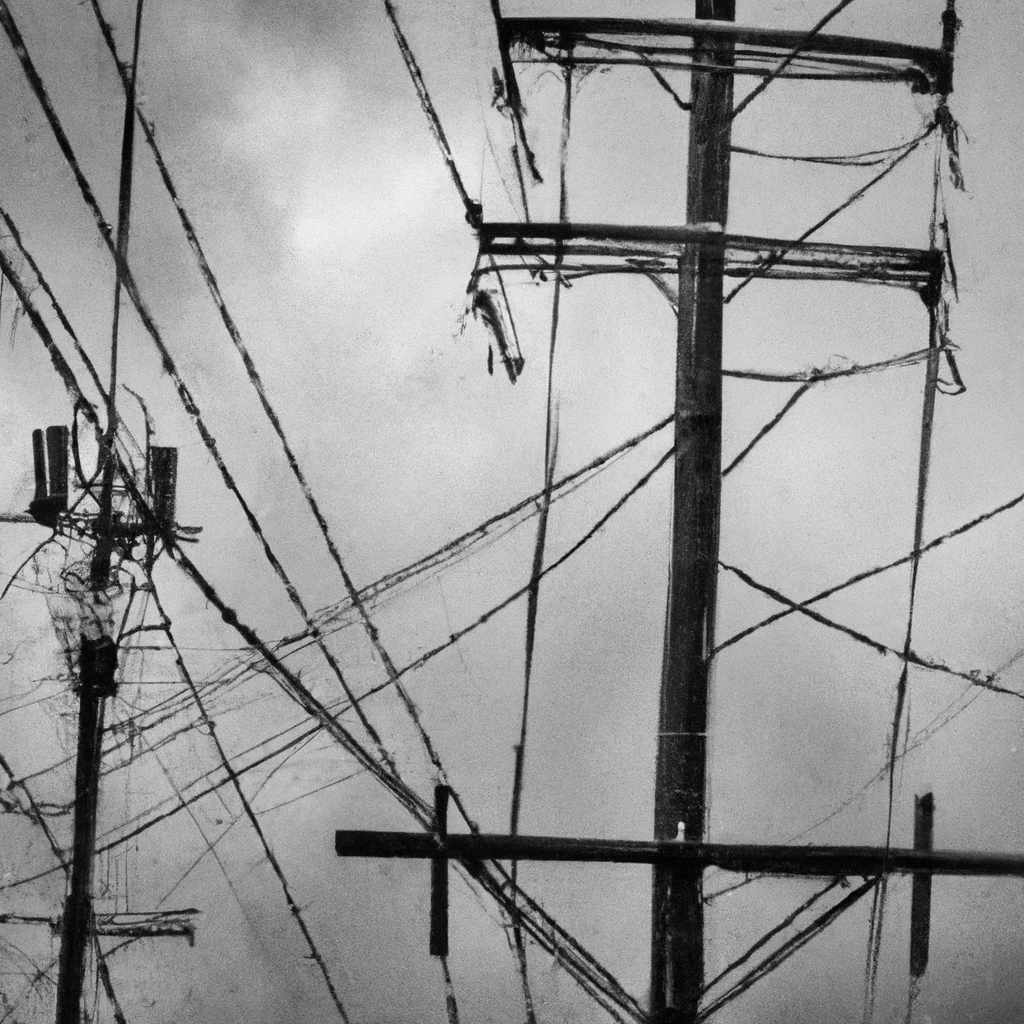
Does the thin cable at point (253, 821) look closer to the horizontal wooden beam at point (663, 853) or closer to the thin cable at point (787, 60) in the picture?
the horizontal wooden beam at point (663, 853)

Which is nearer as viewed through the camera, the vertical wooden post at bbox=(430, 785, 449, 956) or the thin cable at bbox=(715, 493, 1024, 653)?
the vertical wooden post at bbox=(430, 785, 449, 956)

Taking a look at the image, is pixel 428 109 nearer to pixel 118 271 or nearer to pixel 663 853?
pixel 118 271

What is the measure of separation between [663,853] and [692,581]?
72 centimetres

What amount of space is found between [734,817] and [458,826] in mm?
840

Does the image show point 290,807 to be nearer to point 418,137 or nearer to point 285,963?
point 285,963

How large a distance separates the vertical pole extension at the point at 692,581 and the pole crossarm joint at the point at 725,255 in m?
0.18

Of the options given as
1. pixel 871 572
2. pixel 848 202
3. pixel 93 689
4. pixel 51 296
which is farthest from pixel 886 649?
pixel 51 296

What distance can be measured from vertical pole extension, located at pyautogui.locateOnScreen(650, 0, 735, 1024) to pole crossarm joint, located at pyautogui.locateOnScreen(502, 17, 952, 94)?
0.19 meters

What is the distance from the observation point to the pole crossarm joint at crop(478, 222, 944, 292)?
329 centimetres

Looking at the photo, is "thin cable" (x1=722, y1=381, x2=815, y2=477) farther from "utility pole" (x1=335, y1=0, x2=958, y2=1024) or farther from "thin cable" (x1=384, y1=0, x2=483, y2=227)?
"thin cable" (x1=384, y1=0, x2=483, y2=227)

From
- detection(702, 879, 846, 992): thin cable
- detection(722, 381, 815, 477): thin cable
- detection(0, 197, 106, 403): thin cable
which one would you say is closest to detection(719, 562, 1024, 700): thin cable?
detection(722, 381, 815, 477): thin cable

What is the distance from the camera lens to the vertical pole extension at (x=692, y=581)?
9.78 feet

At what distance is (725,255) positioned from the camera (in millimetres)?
3445

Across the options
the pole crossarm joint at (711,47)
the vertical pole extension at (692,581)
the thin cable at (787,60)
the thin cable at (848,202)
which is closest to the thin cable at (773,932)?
the vertical pole extension at (692,581)
